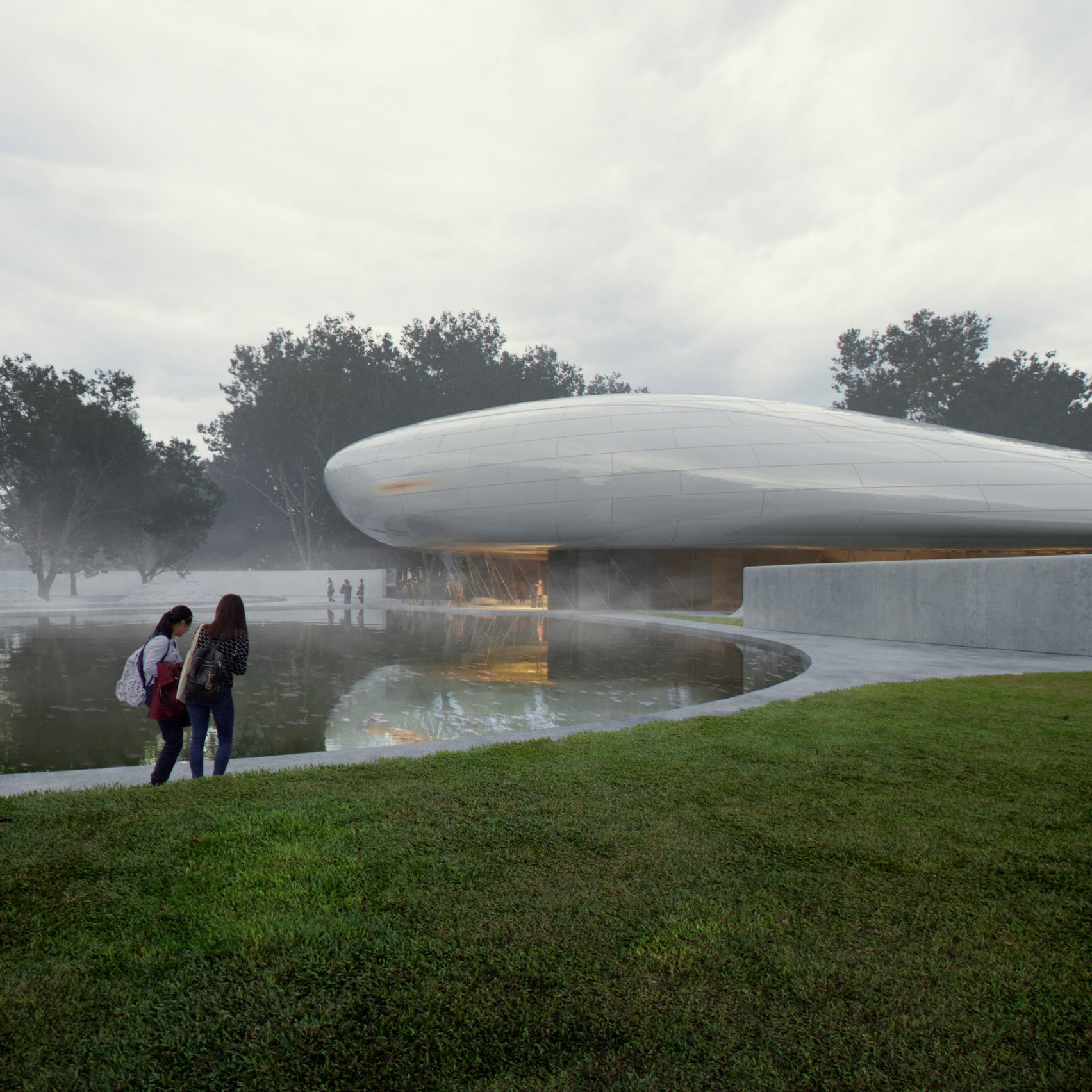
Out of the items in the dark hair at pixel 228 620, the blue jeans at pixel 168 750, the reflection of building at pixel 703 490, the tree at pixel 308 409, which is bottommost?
the blue jeans at pixel 168 750

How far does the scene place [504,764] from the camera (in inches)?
191

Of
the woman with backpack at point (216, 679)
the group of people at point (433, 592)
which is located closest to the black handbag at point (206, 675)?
the woman with backpack at point (216, 679)

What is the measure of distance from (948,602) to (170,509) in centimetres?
3938

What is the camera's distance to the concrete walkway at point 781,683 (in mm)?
4766

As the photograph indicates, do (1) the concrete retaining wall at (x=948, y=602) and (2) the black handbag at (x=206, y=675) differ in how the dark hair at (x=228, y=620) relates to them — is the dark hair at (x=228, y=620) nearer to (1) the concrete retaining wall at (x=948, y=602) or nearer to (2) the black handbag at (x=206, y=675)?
(2) the black handbag at (x=206, y=675)

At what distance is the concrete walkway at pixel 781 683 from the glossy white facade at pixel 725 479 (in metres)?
6.54

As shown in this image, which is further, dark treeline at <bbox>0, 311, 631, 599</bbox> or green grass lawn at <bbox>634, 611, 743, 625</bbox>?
dark treeline at <bbox>0, 311, 631, 599</bbox>

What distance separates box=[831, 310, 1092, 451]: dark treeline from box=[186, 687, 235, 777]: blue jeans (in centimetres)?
5719

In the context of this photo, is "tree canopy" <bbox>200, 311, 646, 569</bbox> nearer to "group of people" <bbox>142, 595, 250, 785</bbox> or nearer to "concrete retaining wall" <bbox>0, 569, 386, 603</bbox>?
"concrete retaining wall" <bbox>0, 569, 386, 603</bbox>

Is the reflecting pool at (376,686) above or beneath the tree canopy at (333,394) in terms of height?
beneath

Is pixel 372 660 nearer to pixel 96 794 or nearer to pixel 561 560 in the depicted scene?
pixel 96 794

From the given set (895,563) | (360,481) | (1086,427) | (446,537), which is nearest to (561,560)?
(446,537)

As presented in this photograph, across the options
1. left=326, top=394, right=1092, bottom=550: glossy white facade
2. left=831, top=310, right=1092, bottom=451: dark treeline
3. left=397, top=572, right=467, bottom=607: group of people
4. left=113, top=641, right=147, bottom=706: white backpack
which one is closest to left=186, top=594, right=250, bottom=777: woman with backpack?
left=113, top=641, right=147, bottom=706: white backpack

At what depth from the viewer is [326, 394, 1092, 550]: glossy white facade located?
22.8m
